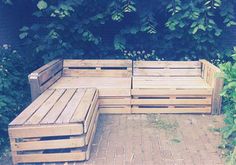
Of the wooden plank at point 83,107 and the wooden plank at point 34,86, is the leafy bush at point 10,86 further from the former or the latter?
the wooden plank at point 83,107

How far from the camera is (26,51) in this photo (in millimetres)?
6113

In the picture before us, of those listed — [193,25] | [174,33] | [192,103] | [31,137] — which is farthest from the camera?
[174,33]

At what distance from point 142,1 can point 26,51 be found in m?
2.77

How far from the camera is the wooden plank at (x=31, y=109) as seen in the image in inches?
129

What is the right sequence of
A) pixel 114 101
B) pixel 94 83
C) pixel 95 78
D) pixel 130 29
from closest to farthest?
1. pixel 114 101
2. pixel 94 83
3. pixel 95 78
4. pixel 130 29

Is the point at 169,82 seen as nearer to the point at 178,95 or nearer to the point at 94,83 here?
the point at 178,95

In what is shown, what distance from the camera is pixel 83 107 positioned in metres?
3.74

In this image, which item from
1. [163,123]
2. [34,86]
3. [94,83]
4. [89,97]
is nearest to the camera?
[89,97]

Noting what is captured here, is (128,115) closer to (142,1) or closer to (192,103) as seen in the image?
(192,103)

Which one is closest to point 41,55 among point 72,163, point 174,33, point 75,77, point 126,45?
point 75,77

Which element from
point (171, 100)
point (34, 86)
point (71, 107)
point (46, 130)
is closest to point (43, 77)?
point (34, 86)

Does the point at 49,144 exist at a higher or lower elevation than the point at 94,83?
lower

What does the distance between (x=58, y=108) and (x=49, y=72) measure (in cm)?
124

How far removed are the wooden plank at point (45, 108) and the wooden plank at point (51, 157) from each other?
0.41m
